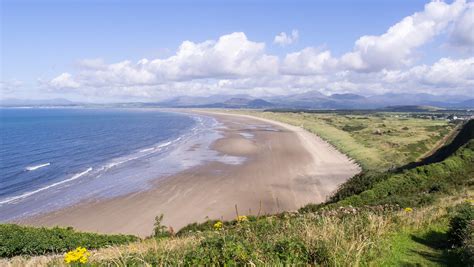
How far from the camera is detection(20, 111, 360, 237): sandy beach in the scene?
93.0 feet

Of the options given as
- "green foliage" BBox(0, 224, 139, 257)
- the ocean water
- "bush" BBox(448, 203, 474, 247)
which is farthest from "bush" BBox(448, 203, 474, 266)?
the ocean water

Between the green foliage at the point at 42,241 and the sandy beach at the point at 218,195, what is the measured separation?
493 cm

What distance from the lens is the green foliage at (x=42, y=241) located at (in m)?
15.6

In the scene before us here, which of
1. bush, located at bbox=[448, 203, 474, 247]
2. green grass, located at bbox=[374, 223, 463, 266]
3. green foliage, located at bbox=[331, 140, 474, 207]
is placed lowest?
green foliage, located at bbox=[331, 140, 474, 207]

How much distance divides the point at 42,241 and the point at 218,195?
20.3 metres

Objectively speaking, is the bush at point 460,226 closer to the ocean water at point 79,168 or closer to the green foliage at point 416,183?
the green foliage at point 416,183

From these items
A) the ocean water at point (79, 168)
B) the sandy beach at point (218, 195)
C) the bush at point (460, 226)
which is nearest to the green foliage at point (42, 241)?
the sandy beach at point (218, 195)

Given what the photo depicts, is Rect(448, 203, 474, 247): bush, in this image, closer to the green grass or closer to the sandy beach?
the green grass

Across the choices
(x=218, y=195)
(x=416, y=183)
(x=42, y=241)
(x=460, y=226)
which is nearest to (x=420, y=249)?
(x=460, y=226)

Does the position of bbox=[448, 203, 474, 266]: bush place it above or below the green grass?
above

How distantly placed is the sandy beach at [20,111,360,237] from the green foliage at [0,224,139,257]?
4.93 metres

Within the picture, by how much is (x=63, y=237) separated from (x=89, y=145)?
60.1 metres

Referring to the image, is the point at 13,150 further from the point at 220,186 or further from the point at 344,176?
the point at 344,176

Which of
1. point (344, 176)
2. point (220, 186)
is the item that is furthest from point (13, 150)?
point (344, 176)
